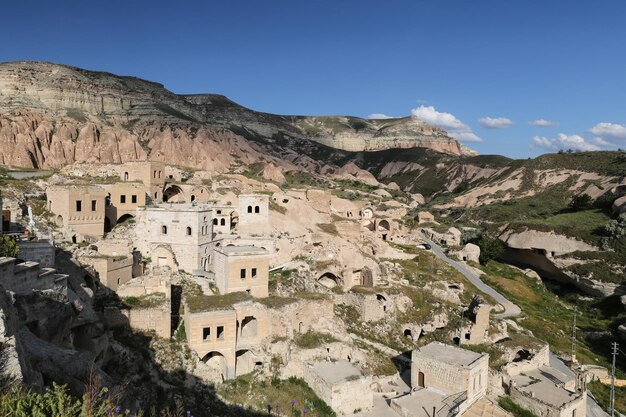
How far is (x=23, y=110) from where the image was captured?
6812 centimetres

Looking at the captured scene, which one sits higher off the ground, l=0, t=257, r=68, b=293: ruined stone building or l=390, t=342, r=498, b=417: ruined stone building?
l=0, t=257, r=68, b=293: ruined stone building

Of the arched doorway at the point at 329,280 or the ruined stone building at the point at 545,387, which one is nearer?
the ruined stone building at the point at 545,387

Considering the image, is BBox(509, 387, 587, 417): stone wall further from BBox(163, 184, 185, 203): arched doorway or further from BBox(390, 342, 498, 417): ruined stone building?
BBox(163, 184, 185, 203): arched doorway

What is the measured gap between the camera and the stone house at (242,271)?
2392 centimetres

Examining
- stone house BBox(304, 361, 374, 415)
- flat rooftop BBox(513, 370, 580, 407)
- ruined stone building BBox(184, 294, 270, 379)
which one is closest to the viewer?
ruined stone building BBox(184, 294, 270, 379)

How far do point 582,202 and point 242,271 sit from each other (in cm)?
6198

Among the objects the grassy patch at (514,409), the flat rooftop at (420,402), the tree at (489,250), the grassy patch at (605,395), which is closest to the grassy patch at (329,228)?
the flat rooftop at (420,402)

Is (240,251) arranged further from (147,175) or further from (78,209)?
(147,175)

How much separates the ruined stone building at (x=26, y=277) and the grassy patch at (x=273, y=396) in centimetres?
823

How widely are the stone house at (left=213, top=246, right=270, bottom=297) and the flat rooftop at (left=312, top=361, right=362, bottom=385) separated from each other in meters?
4.97

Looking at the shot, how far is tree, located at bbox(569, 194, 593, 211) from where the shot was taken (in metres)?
67.8

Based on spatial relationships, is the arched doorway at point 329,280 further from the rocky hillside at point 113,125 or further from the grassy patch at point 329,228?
the rocky hillside at point 113,125

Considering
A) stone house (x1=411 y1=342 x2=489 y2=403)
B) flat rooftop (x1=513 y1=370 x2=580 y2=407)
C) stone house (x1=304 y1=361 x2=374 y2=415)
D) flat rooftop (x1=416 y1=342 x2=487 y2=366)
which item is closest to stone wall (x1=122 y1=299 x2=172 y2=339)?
stone house (x1=304 y1=361 x2=374 y2=415)

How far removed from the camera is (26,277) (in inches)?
562
